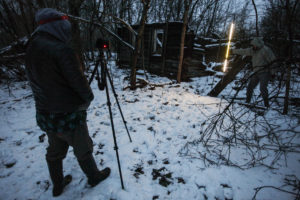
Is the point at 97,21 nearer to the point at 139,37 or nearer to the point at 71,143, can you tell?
the point at 139,37

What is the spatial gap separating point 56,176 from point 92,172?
0.46 m

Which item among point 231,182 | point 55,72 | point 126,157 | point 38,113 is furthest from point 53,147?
point 231,182

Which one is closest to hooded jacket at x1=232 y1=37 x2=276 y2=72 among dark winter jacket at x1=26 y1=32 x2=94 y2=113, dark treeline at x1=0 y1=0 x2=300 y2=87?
dark treeline at x1=0 y1=0 x2=300 y2=87

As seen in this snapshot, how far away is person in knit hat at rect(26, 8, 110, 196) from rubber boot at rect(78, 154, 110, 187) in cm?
11

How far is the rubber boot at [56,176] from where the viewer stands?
182 cm

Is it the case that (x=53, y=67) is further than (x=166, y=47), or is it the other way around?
(x=166, y=47)

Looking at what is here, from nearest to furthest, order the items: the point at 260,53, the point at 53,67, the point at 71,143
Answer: the point at 53,67 → the point at 71,143 → the point at 260,53

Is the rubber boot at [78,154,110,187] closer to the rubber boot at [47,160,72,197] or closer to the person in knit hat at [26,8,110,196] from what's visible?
the person in knit hat at [26,8,110,196]

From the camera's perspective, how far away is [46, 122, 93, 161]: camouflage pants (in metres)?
1.65

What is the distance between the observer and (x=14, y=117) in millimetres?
4113

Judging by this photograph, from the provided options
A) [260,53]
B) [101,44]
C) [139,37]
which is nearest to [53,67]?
[101,44]

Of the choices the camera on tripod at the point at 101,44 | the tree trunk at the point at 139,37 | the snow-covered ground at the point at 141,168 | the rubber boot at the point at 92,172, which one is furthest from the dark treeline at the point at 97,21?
the rubber boot at the point at 92,172

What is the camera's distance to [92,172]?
1.96 metres

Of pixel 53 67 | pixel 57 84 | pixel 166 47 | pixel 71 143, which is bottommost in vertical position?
pixel 71 143
